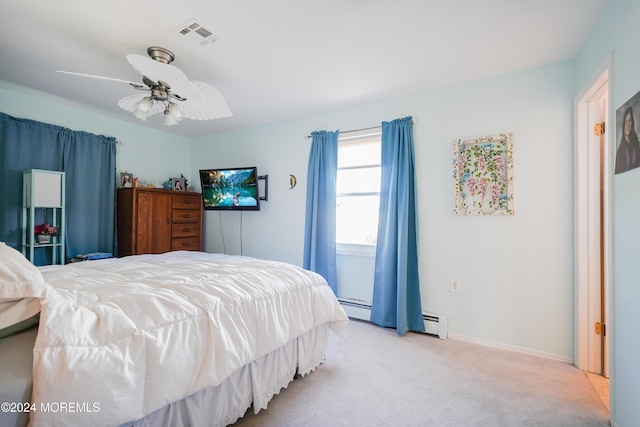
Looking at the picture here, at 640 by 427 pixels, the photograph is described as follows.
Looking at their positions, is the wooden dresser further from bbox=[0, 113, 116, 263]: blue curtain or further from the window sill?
the window sill

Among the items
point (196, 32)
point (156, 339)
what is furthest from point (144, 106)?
point (156, 339)

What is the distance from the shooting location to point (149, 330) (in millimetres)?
1151

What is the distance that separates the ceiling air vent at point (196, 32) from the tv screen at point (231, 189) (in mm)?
1813

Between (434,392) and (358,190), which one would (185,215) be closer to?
(358,190)

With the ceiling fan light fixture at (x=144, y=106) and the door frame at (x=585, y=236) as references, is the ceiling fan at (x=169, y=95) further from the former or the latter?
the door frame at (x=585, y=236)

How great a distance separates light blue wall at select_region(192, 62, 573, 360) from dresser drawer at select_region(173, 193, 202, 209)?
2.51 m

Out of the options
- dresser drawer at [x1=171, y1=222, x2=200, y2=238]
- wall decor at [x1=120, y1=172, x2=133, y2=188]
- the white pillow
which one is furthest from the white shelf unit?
the white pillow

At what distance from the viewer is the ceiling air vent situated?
6.35 ft

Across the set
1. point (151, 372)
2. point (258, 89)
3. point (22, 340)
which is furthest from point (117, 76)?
point (151, 372)

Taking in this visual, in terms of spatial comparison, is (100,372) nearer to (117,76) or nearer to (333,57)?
(333,57)

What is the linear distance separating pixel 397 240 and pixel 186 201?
3002 mm

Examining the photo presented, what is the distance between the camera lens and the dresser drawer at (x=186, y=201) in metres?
4.10

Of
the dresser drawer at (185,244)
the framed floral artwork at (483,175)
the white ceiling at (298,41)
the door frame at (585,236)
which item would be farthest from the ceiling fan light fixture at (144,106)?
the door frame at (585,236)

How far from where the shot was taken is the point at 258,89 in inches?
117
